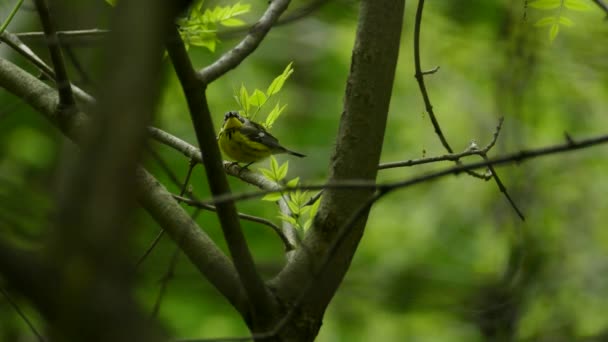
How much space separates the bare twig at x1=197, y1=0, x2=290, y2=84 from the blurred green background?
2349 mm

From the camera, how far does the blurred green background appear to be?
221 inches

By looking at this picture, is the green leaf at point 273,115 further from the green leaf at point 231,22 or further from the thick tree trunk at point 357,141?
the thick tree trunk at point 357,141

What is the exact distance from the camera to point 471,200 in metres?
7.58

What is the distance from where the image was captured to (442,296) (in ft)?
21.2

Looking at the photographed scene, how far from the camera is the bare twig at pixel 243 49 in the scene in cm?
206

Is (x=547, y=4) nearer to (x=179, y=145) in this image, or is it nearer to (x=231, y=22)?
(x=231, y=22)

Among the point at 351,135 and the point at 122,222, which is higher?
the point at 122,222

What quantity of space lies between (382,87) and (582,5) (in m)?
0.78

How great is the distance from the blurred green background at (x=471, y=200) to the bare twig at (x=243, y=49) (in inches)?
92.5

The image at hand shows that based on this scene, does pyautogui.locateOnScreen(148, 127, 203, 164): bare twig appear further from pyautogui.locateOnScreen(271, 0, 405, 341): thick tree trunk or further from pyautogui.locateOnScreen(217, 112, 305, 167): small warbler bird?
pyautogui.locateOnScreen(217, 112, 305, 167): small warbler bird

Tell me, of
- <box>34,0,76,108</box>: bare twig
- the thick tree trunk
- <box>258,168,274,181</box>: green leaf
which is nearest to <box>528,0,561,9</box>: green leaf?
the thick tree trunk

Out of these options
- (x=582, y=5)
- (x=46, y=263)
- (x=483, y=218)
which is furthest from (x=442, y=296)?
(x=46, y=263)

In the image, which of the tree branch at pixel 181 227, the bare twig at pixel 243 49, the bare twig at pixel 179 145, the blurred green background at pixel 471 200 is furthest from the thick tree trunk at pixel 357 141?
the blurred green background at pixel 471 200

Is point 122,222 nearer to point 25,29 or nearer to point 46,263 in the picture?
point 46,263
